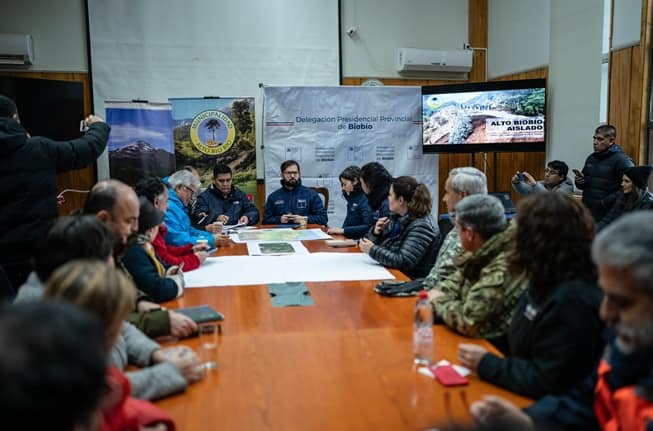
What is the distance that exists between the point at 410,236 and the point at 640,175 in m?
2.74

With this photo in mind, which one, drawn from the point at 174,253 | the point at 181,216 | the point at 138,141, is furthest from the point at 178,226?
the point at 138,141

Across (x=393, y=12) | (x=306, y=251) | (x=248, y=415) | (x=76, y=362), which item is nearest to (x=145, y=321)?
(x=248, y=415)

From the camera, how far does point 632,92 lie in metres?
5.28

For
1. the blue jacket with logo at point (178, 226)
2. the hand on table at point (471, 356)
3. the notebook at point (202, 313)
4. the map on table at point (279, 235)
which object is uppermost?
Result: the blue jacket with logo at point (178, 226)

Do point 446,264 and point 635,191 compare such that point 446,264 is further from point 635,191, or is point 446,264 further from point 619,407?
point 635,191

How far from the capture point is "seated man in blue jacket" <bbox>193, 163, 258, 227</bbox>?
5.36 m

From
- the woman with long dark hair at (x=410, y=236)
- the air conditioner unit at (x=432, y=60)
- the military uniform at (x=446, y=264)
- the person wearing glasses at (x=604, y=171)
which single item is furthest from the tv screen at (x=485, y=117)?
the military uniform at (x=446, y=264)

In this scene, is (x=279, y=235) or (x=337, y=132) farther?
(x=337, y=132)

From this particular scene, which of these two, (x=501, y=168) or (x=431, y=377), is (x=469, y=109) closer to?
(x=501, y=168)

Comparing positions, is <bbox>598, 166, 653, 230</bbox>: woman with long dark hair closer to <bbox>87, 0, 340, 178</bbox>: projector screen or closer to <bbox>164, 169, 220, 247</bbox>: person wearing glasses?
<bbox>164, 169, 220, 247</bbox>: person wearing glasses

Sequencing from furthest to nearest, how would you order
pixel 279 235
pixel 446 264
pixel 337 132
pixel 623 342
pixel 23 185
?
pixel 337 132 → pixel 279 235 → pixel 23 185 → pixel 446 264 → pixel 623 342

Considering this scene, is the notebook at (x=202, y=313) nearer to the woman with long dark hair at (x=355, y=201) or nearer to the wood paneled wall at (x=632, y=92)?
the woman with long dark hair at (x=355, y=201)

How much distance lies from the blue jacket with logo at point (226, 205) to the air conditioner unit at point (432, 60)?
118 inches

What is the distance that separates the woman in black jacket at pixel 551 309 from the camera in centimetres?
144
